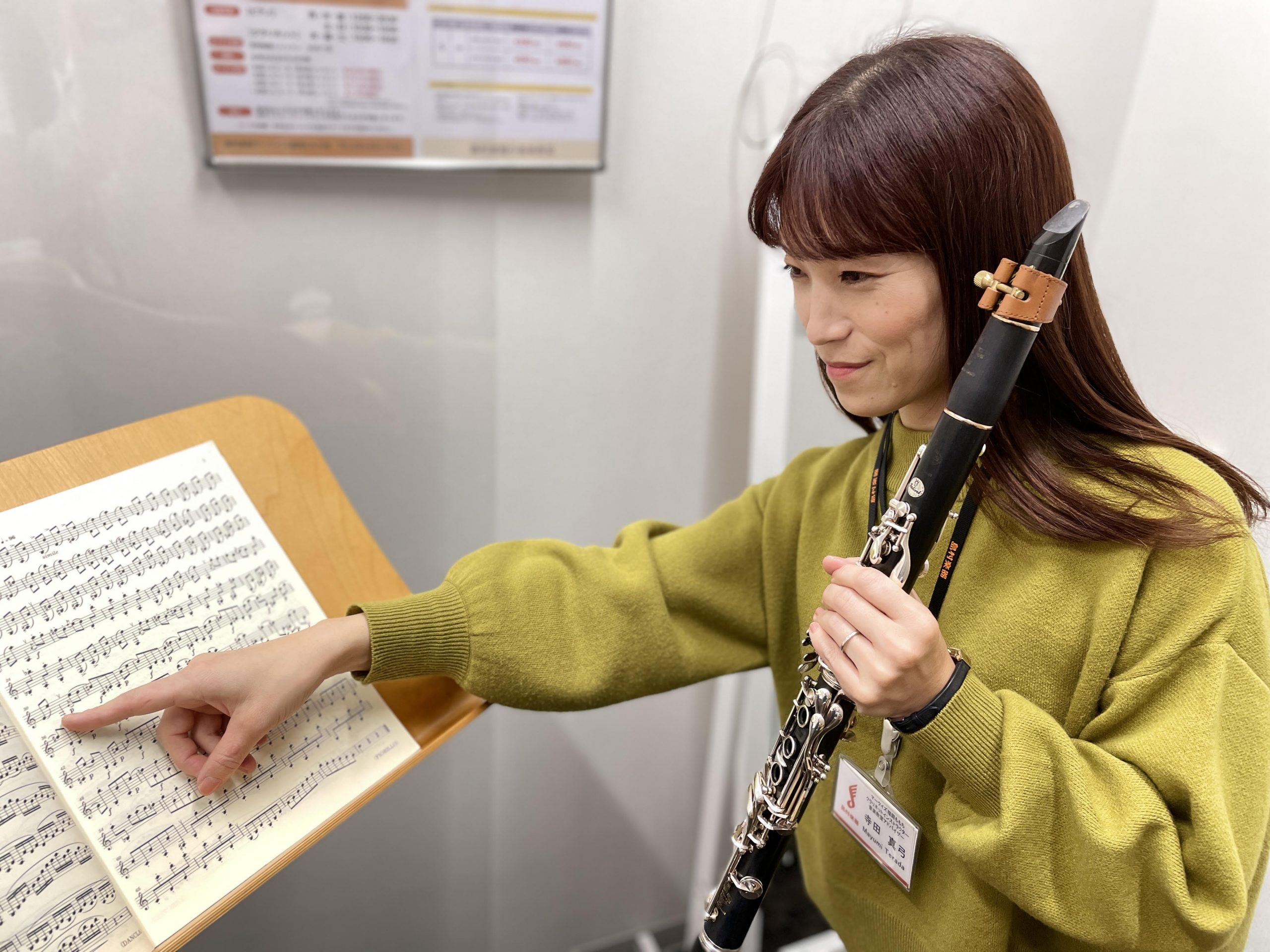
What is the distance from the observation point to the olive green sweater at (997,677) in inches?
26.2

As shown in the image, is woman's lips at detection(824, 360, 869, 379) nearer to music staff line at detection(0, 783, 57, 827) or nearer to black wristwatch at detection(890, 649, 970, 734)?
black wristwatch at detection(890, 649, 970, 734)

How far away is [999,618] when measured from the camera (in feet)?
2.53

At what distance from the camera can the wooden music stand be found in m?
0.83

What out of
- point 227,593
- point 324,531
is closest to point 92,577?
point 227,593

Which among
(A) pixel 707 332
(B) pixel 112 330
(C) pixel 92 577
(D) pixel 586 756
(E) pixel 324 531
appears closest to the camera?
(C) pixel 92 577

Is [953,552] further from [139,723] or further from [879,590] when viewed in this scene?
[139,723]

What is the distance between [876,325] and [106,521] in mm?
702

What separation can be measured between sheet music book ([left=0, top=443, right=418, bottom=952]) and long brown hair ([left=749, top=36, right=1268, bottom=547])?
0.61m

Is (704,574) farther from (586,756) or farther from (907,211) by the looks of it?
(586,756)

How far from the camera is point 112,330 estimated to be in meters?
1.12

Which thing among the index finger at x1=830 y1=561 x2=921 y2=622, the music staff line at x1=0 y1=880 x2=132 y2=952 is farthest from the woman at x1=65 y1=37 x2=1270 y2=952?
the music staff line at x1=0 y1=880 x2=132 y2=952

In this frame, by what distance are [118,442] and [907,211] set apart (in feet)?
2.42

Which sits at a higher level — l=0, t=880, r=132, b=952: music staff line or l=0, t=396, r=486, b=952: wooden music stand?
l=0, t=396, r=486, b=952: wooden music stand

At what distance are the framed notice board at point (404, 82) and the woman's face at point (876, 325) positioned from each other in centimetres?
59
